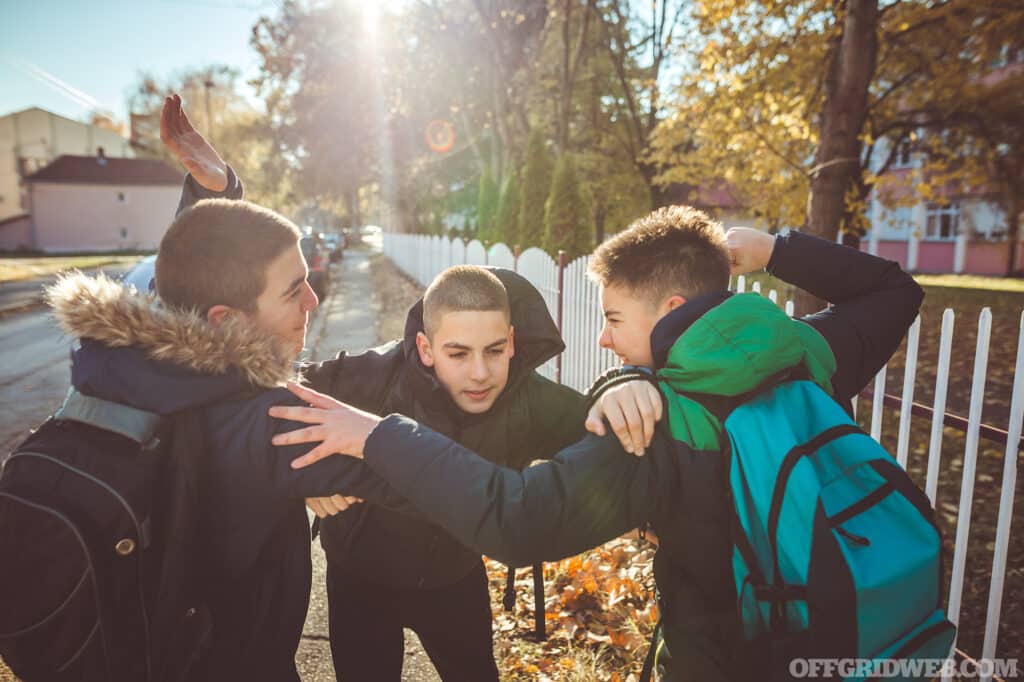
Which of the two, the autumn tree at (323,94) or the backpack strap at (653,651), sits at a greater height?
the autumn tree at (323,94)

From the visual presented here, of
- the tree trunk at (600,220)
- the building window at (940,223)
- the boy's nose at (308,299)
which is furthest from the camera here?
the building window at (940,223)

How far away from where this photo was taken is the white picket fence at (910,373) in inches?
102

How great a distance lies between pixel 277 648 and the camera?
1.51 metres

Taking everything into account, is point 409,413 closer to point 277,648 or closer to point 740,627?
point 277,648

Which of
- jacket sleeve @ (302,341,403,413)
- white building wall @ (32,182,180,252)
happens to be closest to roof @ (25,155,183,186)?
white building wall @ (32,182,180,252)

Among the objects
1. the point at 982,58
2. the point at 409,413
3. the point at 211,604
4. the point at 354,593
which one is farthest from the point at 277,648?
the point at 982,58

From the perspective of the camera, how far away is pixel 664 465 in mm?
1335

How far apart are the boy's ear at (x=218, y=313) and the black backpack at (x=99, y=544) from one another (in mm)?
272

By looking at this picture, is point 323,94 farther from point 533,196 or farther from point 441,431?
point 441,431

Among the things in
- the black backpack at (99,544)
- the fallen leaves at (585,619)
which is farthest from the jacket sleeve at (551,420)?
the fallen leaves at (585,619)

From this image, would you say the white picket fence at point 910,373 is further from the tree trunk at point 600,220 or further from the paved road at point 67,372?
the tree trunk at point 600,220

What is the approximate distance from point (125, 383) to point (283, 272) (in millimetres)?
479

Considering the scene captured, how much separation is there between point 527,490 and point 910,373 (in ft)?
8.41

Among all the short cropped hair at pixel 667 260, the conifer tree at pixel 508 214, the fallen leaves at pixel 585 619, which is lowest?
the fallen leaves at pixel 585 619
